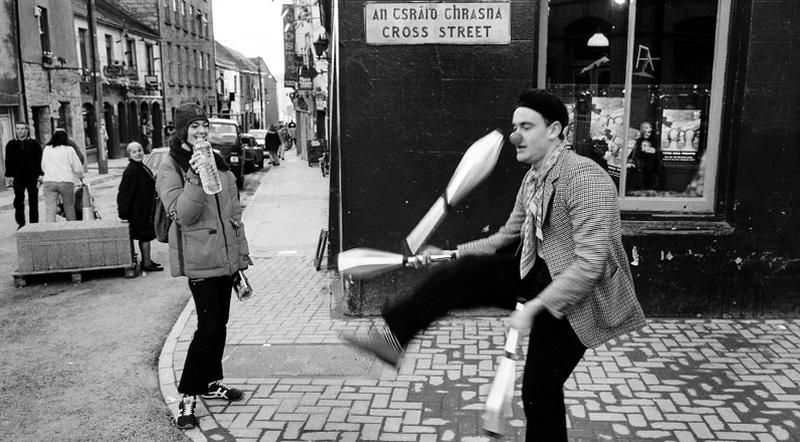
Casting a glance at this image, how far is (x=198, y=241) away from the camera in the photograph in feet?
13.7

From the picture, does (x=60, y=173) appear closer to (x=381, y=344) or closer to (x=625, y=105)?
(x=625, y=105)

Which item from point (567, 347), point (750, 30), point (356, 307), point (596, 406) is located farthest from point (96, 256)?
point (750, 30)

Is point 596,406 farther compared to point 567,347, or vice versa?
point 596,406

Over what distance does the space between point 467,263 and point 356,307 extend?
3215mm

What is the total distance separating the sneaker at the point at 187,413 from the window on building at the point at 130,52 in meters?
39.0

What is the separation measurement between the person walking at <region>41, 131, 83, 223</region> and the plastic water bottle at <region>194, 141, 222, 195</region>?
7.27 metres

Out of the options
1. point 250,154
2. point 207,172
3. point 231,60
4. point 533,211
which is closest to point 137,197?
point 207,172

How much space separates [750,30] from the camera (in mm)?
5902

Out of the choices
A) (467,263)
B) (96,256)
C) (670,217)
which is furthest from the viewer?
(96,256)

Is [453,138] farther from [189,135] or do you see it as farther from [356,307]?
[189,135]

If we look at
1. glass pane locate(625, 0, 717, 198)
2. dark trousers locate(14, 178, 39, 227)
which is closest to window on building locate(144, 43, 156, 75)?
dark trousers locate(14, 178, 39, 227)

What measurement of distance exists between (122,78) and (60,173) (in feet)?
92.9

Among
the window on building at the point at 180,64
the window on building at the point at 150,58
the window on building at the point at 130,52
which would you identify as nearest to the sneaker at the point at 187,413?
the window on building at the point at 130,52

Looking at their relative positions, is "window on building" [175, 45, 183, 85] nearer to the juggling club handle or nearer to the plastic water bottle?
the plastic water bottle
